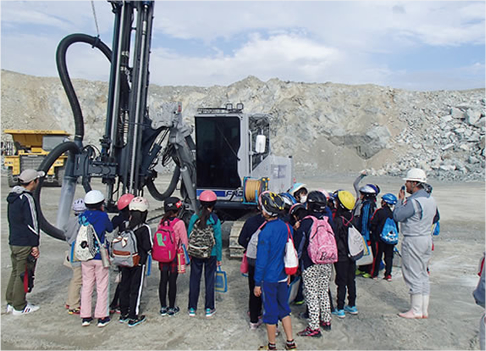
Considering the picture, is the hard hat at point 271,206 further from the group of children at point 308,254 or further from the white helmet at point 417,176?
the white helmet at point 417,176

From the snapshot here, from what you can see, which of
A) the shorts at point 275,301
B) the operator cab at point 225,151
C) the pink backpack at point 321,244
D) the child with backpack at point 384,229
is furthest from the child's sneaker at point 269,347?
the operator cab at point 225,151

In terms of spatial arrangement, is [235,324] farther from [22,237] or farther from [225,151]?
[225,151]

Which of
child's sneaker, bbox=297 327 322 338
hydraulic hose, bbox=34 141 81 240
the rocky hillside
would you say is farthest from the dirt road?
the rocky hillside

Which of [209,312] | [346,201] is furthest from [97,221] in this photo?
[346,201]

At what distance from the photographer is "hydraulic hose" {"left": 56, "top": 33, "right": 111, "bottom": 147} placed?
7098mm

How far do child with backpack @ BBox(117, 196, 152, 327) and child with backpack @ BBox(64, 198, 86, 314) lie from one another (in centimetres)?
68

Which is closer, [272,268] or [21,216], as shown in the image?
[272,268]

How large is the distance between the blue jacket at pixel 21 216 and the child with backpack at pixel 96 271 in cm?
72

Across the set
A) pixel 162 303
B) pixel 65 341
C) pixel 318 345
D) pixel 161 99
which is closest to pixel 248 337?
pixel 318 345

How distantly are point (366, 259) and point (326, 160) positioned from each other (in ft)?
97.8

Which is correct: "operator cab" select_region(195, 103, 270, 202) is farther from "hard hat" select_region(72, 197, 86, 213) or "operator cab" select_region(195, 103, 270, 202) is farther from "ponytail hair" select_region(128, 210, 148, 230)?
A: "ponytail hair" select_region(128, 210, 148, 230)

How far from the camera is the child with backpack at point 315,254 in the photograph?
479cm

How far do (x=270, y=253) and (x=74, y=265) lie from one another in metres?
2.69

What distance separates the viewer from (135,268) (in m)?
5.14
